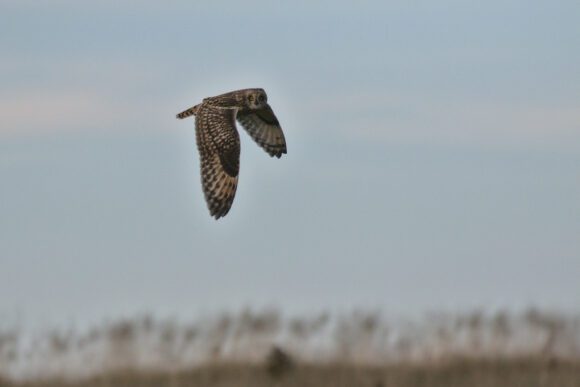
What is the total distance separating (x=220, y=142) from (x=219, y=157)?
0.46 ft

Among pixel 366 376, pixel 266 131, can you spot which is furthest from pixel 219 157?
pixel 366 376

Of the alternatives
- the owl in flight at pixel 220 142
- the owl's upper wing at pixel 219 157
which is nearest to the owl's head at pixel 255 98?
the owl in flight at pixel 220 142

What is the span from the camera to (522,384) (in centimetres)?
1563

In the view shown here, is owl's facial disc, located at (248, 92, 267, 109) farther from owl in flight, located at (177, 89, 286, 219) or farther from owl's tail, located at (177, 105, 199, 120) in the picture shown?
owl's tail, located at (177, 105, 199, 120)

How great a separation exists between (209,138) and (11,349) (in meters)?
2.78

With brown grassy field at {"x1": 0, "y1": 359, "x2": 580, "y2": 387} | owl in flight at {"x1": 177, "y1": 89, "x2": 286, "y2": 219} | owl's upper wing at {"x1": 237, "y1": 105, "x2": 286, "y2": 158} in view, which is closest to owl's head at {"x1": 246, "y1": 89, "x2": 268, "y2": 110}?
owl in flight at {"x1": 177, "y1": 89, "x2": 286, "y2": 219}

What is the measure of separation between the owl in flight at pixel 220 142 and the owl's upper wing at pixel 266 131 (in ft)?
0.93

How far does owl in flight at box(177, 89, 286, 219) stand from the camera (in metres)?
14.3

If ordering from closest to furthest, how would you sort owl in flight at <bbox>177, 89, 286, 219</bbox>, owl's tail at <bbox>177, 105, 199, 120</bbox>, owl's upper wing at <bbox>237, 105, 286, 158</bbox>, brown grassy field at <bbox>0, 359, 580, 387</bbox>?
owl in flight at <bbox>177, 89, 286, 219</bbox>, brown grassy field at <bbox>0, 359, 580, 387</bbox>, owl's tail at <bbox>177, 105, 199, 120</bbox>, owl's upper wing at <bbox>237, 105, 286, 158</bbox>

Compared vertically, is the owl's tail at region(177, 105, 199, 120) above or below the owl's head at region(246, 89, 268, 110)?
below

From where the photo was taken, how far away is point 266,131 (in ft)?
51.3

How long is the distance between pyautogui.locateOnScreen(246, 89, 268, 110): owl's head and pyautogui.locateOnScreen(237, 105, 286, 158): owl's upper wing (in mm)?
267

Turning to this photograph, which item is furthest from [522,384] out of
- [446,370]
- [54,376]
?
[54,376]

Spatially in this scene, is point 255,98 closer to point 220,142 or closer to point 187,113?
point 187,113
